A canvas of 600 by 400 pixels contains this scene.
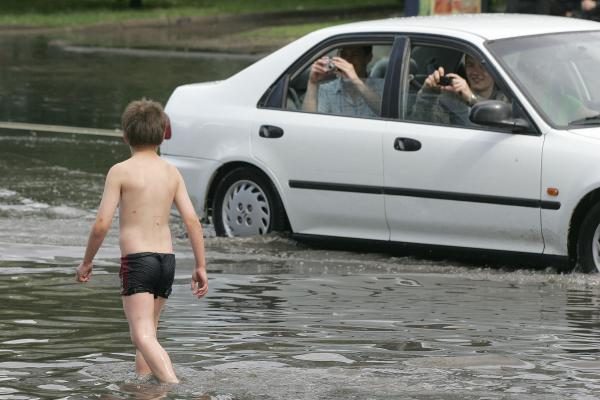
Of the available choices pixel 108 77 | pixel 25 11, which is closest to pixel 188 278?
pixel 108 77

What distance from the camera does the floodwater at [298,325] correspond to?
257 inches

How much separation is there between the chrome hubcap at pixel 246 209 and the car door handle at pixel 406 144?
3.69ft

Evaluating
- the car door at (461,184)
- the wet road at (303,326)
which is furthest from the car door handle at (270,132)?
the car door at (461,184)

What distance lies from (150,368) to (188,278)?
294cm

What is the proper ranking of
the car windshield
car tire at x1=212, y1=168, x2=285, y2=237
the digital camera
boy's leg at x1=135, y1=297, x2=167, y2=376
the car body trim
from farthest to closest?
car tire at x1=212, y1=168, x2=285, y2=237, the digital camera, the car windshield, the car body trim, boy's leg at x1=135, y1=297, x2=167, y2=376

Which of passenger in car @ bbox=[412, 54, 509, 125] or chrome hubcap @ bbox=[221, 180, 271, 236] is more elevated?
passenger in car @ bbox=[412, 54, 509, 125]

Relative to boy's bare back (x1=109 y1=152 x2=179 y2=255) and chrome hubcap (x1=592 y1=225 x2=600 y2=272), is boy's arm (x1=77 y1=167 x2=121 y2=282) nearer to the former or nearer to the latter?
boy's bare back (x1=109 y1=152 x2=179 y2=255)

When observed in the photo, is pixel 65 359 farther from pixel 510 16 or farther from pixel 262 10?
pixel 262 10

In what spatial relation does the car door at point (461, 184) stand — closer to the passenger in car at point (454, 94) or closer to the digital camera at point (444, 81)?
the passenger in car at point (454, 94)

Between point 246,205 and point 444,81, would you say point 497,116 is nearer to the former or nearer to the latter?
point 444,81

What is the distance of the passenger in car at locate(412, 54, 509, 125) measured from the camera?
973 cm

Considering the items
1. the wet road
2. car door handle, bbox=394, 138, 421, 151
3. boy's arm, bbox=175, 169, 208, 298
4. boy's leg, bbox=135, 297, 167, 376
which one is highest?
car door handle, bbox=394, 138, 421, 151

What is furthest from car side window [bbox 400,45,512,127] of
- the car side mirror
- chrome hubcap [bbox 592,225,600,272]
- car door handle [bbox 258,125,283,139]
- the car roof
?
chrome hubcap [bbox 592,225,600,272]

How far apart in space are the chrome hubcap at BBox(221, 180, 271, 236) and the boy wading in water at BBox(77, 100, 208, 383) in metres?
3.85
